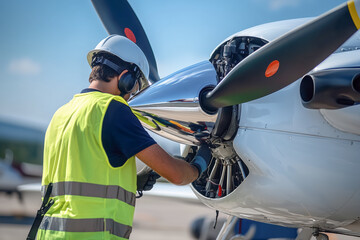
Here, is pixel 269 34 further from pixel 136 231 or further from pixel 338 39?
pixel 136 231

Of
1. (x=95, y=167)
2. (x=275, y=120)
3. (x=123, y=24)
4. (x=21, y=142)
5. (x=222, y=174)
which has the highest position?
(x=123, y=24)

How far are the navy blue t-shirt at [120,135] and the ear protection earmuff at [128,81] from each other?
0.33 metres

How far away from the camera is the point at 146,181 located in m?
3.14

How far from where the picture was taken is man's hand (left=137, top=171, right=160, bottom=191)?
123 inches

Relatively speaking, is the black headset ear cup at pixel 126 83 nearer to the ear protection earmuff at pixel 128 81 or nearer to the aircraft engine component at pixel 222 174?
the ear protection earmuff at pixel 128 81

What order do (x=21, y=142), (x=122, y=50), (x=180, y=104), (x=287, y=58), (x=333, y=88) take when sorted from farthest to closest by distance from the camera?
1. (x=21, y=142)
2. (x=180, y=104)
3. (x=122, y=50)
4. (x=333, y=88)
5. (x=287, y=58)

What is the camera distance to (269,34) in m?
3.14

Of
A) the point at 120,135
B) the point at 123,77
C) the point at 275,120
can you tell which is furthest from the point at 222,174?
the point at 120,135

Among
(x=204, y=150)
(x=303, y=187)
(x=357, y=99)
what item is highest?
(x=357, y=99)

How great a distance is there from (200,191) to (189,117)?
94cm

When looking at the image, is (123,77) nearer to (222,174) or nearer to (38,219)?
(38,219)

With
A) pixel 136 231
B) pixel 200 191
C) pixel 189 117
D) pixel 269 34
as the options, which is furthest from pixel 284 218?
pixel 136 231

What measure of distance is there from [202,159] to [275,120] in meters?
0.56

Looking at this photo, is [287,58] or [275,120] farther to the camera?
[275,120]
